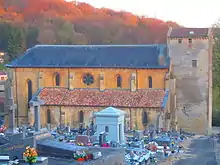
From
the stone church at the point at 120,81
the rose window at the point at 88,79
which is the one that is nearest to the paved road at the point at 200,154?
the stone church at the point at 120,81

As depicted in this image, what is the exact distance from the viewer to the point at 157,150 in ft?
120

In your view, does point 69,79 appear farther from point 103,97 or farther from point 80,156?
point 80,156

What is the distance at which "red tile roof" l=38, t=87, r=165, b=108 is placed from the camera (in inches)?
1762

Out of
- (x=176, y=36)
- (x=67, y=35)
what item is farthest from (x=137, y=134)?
(x=67, y=35)

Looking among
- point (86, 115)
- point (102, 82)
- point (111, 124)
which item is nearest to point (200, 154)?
point (111, 124)

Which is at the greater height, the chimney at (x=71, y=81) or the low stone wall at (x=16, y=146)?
the chimney at (x=71, y=81)

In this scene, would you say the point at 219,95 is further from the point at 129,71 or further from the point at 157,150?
the point at 157,150

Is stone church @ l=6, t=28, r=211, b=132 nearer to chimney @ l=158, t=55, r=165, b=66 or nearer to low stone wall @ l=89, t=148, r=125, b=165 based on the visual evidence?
chimney @ l=158, t=55, r=165, b=66

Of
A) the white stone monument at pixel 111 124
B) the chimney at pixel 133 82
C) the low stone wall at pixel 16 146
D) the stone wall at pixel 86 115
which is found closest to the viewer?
the low stone wall at pixel 16 146

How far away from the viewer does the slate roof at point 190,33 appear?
46625mm

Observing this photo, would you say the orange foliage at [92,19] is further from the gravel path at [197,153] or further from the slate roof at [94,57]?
the gravel path at [197,153]

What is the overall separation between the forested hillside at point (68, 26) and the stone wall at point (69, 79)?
1454 inches

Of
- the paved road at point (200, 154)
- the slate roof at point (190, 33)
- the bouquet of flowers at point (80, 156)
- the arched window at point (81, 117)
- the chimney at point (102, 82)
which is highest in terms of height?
the slate roof at point (190, 33)

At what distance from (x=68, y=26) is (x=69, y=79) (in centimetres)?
4759
